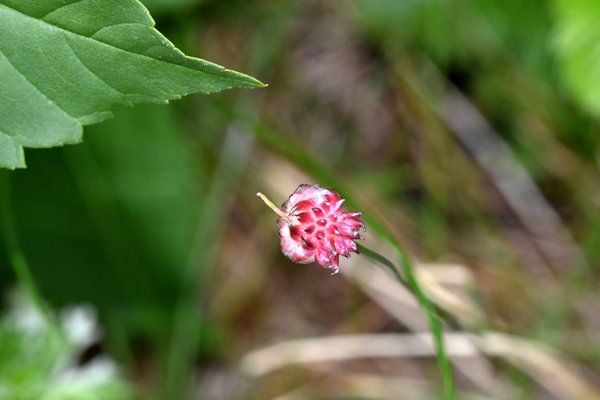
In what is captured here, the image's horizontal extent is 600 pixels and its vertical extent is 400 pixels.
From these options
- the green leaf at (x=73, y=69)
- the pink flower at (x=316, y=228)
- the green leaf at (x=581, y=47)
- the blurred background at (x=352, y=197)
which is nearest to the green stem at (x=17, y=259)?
the blurred background at (x=352, y=197)

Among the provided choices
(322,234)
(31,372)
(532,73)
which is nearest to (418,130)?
(532,73)

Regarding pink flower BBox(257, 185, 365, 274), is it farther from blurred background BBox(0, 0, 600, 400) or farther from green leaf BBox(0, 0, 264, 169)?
blurred background BBox(0, 0, 600, 400)

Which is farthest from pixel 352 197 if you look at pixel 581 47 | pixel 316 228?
pixel 316 228

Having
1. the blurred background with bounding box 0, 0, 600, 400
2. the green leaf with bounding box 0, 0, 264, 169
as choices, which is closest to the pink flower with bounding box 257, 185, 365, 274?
the green leaf with bounding box 0, 0, 264, 169

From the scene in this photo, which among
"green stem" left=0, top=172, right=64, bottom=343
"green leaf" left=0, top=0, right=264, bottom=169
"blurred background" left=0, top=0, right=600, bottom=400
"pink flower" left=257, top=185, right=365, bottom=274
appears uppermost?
"blurred background" left=0, top=0, right=600, bottom=400

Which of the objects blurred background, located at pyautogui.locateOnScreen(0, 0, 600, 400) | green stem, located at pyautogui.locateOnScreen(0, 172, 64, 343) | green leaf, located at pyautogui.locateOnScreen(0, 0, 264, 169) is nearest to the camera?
green leaf, located at pyautogui.locateOnScreen(0, 0, 264, 169)

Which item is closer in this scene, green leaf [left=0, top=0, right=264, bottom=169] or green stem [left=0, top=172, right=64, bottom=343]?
green leaf [left=0, top=0, right=264, bottom=169]

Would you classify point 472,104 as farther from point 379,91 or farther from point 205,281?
point 205,281

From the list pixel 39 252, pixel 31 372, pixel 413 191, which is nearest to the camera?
pixel 31 372
